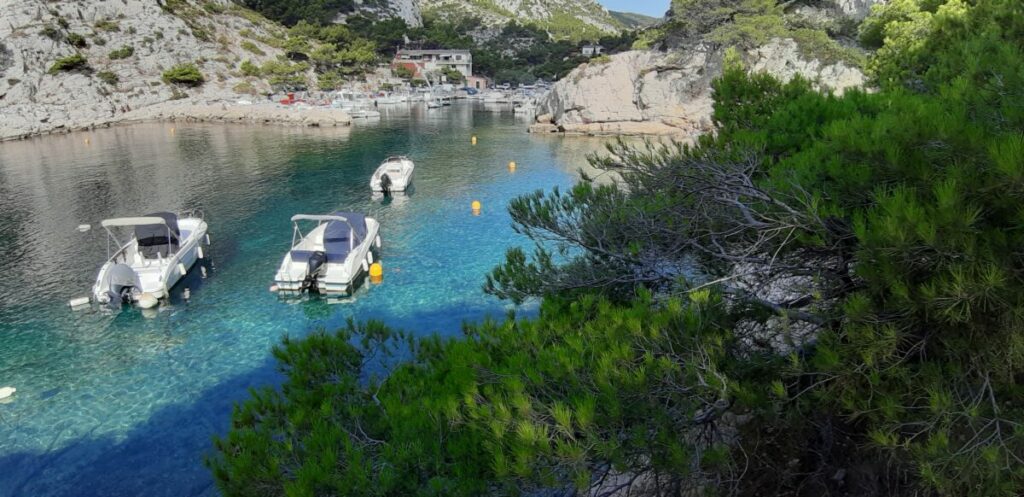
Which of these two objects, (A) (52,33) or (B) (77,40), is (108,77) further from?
(A) (52,33)

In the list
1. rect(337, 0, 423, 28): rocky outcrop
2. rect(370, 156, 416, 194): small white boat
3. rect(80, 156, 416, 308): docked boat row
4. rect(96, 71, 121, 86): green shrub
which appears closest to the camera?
rect(80, 156, 416, 308): docked boat row

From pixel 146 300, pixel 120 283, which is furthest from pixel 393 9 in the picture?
pixel 146 300

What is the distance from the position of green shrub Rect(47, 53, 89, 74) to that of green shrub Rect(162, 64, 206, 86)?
22.5 ft

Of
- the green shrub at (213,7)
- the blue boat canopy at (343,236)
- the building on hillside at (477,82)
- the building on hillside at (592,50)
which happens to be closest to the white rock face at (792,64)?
the blue boat canopy at (343,236)

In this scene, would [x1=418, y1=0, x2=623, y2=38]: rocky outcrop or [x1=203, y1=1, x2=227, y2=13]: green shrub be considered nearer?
[x1=203, y1=1, x2=227, y2=13]: green shrub

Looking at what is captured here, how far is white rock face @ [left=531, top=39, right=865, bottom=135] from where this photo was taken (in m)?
40.3

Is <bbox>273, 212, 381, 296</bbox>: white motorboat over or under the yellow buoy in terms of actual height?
over

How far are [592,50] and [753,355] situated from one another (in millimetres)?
91452

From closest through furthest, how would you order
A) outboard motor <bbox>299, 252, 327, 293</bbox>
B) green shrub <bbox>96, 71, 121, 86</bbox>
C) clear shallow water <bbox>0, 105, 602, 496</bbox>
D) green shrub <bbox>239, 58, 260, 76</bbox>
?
clear shallow water <bbox>0, 105, 602, 496</bbox> < outboard motor <bbox>299, 252, 327, 293</bbox> < green shrub <bbox>96, 71, 121, 86</bbox> < green shrub <bbox>239, 58, 260, 76</bbox>

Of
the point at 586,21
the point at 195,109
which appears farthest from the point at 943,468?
the point at 586,21

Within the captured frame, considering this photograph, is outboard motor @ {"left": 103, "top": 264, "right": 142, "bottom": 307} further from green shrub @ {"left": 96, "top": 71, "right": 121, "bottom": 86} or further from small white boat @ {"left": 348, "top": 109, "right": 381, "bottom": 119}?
green shrub @ {"left": 96, "top": 71, "right": 121, "bottom": 86}

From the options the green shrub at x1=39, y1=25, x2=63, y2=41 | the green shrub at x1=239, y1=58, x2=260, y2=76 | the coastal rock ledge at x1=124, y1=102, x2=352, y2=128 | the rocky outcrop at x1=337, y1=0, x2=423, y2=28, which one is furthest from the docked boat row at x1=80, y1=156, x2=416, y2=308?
the rocky outcrop at x1=337, y1=0, x2=423, y2=28

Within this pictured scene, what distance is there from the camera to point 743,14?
39.6 metres

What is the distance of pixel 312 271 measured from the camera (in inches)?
590
